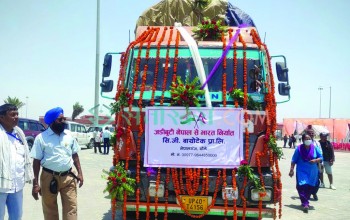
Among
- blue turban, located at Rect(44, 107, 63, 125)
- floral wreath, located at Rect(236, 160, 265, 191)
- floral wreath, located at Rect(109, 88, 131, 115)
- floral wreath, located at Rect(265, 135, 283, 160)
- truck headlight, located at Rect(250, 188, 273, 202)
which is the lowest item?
truck headlight, located at Rect(250, 188, 273, 202)

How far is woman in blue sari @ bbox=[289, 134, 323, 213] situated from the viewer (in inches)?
301

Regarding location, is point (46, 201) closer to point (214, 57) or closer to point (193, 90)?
point (193, 90)

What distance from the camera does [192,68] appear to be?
5.37 metres

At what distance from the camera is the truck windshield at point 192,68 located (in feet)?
17.4

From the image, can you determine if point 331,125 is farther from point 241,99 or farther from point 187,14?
point 241,99

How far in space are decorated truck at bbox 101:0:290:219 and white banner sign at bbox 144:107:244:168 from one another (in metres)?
0.01

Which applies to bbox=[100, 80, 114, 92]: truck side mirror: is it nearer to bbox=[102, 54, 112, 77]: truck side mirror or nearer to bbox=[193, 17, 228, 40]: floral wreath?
bbox=[102, 54, 112, 77]: truck side mirror

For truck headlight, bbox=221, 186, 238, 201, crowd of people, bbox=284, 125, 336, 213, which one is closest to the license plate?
truck headlight, bbox=221, 186, 238, 201

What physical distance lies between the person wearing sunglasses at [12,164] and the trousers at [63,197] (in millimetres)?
243

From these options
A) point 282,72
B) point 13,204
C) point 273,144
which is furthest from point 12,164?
point 282,72

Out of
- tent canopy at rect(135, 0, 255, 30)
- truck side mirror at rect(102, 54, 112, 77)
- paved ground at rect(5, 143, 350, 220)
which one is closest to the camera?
truck side mirror at rect(102, 54, 112, 77)

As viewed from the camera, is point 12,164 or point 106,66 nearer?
point 12,164

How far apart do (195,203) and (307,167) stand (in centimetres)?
405

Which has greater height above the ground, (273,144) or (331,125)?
(273,144)
